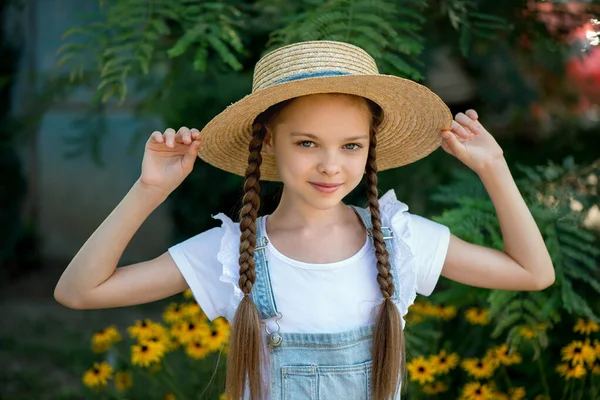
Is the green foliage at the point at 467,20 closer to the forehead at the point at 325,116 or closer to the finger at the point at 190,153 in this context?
the forehead at the point at 325,116

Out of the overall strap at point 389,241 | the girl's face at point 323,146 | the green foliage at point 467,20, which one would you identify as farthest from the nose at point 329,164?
the green foliage at point 467,20

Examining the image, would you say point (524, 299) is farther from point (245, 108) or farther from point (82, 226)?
point (82, 226)

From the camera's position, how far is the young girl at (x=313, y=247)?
212 cm

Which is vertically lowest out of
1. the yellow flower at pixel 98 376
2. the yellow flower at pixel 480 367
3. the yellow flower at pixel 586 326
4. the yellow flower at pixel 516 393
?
the yellow flower at pixel 516 393

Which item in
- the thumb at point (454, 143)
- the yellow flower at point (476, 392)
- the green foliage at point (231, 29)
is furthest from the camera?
the yellow flower at point (476, 392)

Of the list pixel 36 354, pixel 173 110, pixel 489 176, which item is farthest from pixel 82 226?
pixel 489 176

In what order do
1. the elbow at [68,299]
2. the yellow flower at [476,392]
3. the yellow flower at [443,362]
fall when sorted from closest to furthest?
the elbow at [68,299], the yellow flower at [476,392], the yellow flower at [443,362]

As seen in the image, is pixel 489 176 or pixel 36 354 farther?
pixel 36 354

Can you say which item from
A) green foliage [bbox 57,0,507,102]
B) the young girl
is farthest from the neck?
green foliage [bbox 57,0,507,102]

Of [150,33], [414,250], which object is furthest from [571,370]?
[150,33]

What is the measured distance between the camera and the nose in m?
2.08

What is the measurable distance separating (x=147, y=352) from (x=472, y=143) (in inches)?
56.5

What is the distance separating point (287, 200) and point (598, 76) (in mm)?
4529

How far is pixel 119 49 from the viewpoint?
2.93m
